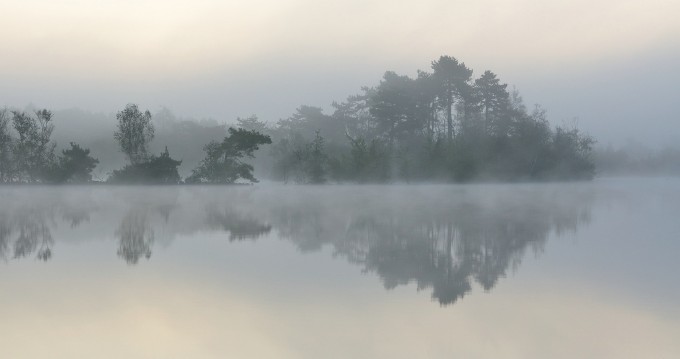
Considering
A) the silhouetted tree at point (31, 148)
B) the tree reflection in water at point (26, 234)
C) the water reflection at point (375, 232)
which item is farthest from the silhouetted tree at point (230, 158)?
the tree reflection in water at point (26, 234)

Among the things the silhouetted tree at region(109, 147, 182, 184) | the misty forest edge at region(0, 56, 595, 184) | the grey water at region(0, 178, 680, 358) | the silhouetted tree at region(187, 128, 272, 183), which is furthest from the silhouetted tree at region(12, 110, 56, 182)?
the grey water at region(0, 178, 680, 358)

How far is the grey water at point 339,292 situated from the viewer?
4.51 metres

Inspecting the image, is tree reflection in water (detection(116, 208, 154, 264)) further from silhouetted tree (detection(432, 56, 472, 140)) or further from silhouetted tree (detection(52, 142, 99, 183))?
silhouetted tree (detection(432, 56, 472, 140))

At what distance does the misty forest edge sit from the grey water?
85.2ft

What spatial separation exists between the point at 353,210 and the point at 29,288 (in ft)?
37.6

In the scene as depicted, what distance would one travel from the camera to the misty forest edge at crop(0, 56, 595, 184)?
36.9 metres

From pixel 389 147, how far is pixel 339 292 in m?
41.8

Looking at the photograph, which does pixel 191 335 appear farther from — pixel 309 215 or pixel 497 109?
pixel 497 109

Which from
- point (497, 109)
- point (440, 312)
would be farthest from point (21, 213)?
point (497, 109)

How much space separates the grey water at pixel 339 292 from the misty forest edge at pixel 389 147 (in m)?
26.0

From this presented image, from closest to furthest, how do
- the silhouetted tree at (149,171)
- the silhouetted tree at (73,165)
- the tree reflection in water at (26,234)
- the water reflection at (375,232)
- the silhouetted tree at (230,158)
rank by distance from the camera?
the water reflection at (375,232) → the tree reflection in water at (26,234) → the silhouetted tree at (230,158) → the silhouetted tree at (73,165) → the silhouetted tree at (149,171)

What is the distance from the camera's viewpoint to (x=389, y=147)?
47.7m

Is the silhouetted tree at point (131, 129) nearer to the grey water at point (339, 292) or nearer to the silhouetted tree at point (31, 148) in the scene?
the silhouetted tree at point (31, 148)

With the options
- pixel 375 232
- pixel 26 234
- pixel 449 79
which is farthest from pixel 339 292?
pixel 449 79
